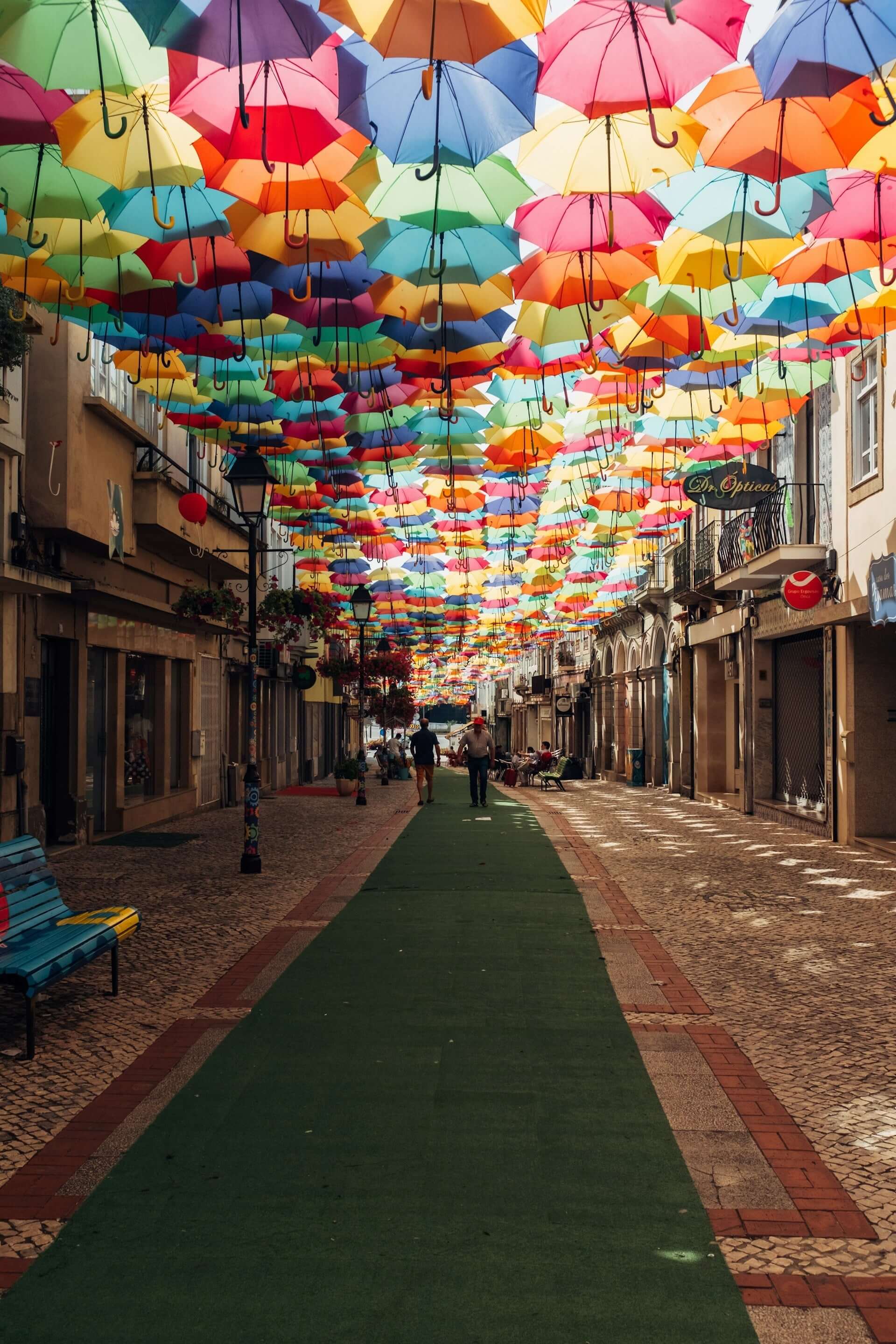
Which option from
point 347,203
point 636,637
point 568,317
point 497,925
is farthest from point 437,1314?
point 636,637

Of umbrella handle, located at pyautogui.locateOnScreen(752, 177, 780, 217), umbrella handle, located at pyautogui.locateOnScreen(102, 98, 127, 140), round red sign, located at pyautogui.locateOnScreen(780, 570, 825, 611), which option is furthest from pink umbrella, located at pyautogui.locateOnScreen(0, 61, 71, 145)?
round red sign, located at pyautogui.locateOnScreen(780, 570, 825, 611)

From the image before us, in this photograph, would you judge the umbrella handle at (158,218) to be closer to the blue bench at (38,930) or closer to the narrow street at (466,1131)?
the blue bench at (38,930)

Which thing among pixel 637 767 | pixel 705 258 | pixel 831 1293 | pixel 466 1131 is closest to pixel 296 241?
pixel 705 258

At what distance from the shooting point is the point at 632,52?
5.56 metres

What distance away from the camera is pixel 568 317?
29.6ft

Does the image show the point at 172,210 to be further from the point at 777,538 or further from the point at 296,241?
the point at 777,538

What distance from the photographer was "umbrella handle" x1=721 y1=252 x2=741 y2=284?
774cm

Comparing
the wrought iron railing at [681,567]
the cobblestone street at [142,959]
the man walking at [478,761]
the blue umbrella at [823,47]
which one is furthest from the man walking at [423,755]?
the blue umbrella at [823,47]

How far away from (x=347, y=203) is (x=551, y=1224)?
627cm

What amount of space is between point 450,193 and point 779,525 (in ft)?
44.5

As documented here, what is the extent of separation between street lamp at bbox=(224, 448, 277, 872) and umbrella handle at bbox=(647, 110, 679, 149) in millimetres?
6262

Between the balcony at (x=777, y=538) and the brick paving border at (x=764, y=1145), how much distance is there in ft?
35.6

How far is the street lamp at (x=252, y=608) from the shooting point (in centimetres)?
1187

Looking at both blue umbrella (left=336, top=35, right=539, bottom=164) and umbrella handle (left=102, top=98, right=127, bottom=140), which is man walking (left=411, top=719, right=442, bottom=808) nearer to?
umbrella handle (left=102, top=98, right=127, bottom=140)
